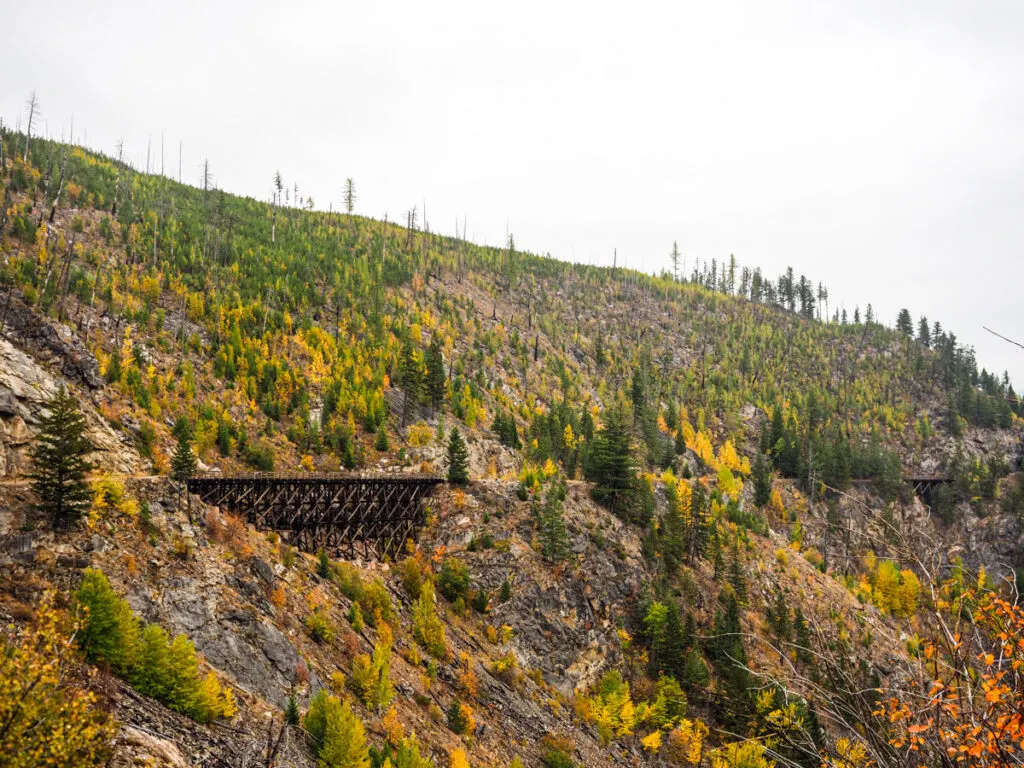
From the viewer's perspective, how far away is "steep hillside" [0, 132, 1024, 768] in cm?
2558

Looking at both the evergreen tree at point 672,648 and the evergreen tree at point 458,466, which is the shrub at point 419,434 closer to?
the evergreen tree at point 458,466

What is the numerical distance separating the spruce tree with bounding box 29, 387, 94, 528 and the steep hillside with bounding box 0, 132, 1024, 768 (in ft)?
2.24

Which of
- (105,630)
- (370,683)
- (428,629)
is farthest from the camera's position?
(428,629)

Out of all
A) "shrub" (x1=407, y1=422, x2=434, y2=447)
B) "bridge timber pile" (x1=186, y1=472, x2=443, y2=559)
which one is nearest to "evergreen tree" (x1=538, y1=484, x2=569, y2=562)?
"bridge timber pile" (x1=186, y1=472, x2=443, y2=559)

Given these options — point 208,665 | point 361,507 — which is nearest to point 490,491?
point 361,507

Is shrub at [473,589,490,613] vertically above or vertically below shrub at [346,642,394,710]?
below

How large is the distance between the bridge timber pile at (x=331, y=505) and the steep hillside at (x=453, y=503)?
2356 millimetres

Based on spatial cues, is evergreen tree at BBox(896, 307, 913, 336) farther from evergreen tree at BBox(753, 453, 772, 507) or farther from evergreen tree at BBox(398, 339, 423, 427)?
evergreen tree at BBox(398, 339, 423, 427)

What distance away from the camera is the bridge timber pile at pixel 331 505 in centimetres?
3959

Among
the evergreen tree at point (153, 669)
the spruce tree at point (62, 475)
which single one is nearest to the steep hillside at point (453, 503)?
the evergreen tree at point (153, 669)

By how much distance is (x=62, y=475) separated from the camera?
26344 millimetres

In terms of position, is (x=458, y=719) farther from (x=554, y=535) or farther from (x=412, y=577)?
(x=554, y=535)

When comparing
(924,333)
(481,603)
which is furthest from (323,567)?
(924,333)

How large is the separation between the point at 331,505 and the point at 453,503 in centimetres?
1166
